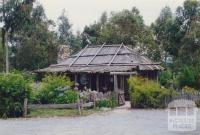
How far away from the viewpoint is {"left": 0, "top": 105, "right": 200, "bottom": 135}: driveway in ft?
62.2

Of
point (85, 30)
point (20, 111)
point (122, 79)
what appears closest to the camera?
point (20, 111)

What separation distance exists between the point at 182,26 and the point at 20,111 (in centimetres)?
2914

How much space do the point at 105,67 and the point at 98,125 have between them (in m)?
16.0

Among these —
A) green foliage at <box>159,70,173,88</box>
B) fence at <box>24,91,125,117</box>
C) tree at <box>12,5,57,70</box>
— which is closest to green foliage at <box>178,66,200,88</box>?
fence at <box>24,91,125,117</box>

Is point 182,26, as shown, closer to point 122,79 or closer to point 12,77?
point 122,79

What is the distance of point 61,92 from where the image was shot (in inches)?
1148

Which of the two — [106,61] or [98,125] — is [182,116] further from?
[106,61]

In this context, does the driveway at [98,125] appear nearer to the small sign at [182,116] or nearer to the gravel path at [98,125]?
the gravel path at [98,125]

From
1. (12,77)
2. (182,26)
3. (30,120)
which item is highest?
(182,26)

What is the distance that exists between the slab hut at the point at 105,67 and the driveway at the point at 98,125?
1050cm

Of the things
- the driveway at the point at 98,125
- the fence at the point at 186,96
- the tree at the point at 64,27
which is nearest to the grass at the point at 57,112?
the driveway at the point at 98,125

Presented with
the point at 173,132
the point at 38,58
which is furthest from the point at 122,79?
the point at 38,58

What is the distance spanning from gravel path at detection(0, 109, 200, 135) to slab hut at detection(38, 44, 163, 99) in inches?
414

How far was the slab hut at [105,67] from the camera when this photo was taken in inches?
1471
